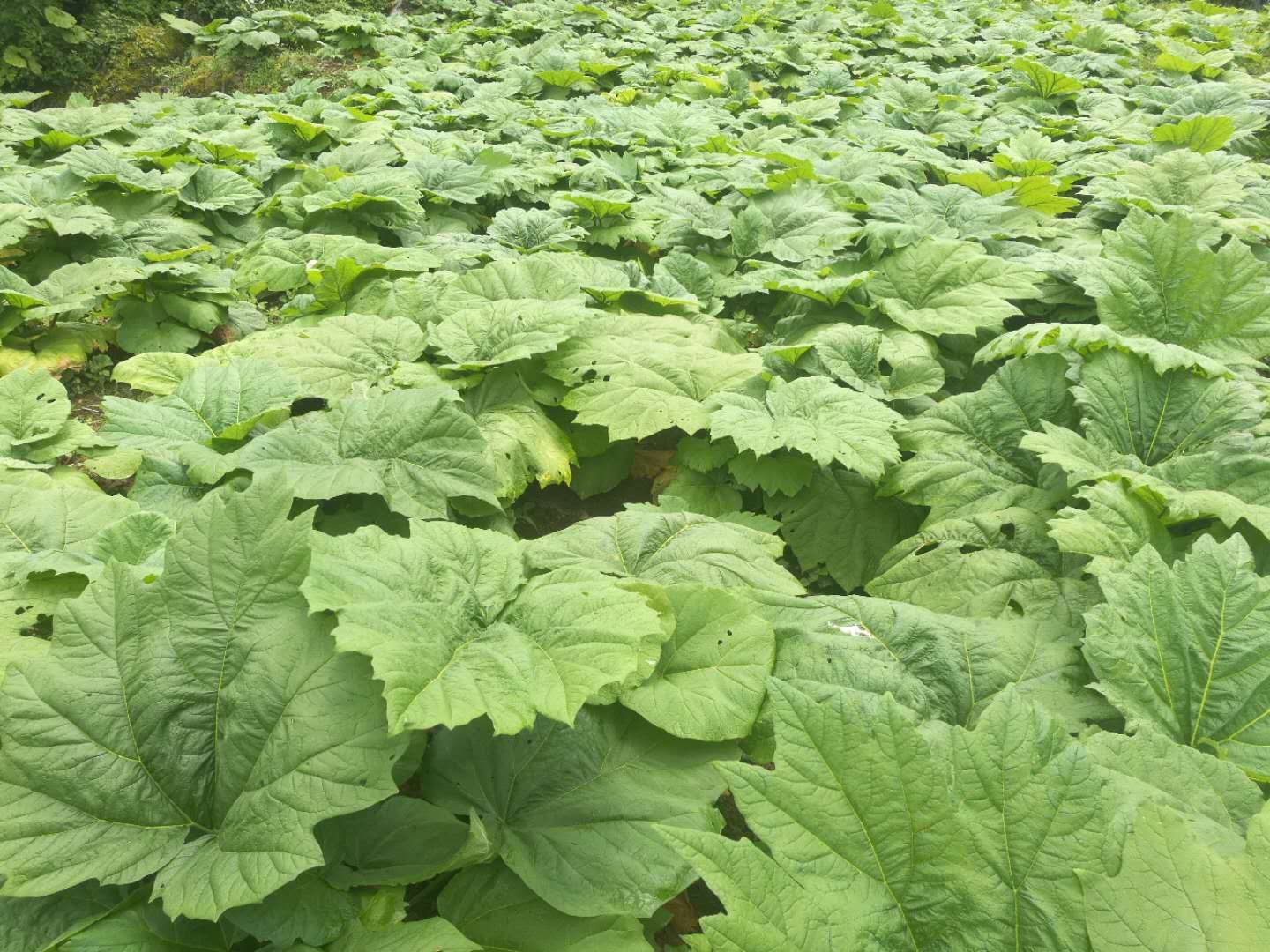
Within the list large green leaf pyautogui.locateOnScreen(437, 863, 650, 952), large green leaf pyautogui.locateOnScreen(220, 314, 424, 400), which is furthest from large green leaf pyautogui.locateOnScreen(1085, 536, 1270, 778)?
large green leaf pyautogui.locateOnScreen(220, 314, 424, 400)

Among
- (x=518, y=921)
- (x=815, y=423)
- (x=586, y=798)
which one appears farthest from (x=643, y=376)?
(x=518, y=921)

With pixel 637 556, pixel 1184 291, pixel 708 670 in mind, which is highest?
pixel 1184 291

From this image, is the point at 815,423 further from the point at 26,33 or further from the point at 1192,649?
the point at 26,33

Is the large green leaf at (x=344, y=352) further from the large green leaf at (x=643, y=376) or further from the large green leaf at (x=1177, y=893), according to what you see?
the large green leaf at (x=1177, y=893)

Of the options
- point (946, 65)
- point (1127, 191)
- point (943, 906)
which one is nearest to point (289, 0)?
point (946, 65)

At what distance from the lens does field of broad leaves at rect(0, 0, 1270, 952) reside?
4.93ft

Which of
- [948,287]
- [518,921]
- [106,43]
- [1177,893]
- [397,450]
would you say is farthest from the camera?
[106,43]

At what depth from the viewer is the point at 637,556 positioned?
267 centimetres

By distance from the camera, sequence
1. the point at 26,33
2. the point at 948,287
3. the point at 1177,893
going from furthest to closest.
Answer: the point at 26,33
the point at 948,287
the point at 1177,893

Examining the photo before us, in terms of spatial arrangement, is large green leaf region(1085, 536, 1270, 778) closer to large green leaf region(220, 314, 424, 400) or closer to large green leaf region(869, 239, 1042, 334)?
large green leaf region(869, 239, 1042, 334)

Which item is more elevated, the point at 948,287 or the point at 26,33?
the point at 948,287

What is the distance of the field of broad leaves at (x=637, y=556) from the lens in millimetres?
1503

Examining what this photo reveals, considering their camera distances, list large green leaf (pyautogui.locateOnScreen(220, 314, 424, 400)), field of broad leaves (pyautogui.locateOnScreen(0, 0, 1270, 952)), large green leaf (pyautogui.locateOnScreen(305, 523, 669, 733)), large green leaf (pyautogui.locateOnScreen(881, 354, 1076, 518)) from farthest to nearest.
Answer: large green leaf (pyautogui.locateOnScreen(220, 314, 424, 400)), large green leaf (pyautogui.locateOnScreen(881, 354, 1076, 518)), large green leaf (pyautogui.locateOnScreen(305, 523, 669, 733)), field of broad leaves (pyautogui.locateOnScreen(0, 0, 1270, 952))

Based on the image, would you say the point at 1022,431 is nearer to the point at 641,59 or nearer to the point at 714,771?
the point at 714,771
